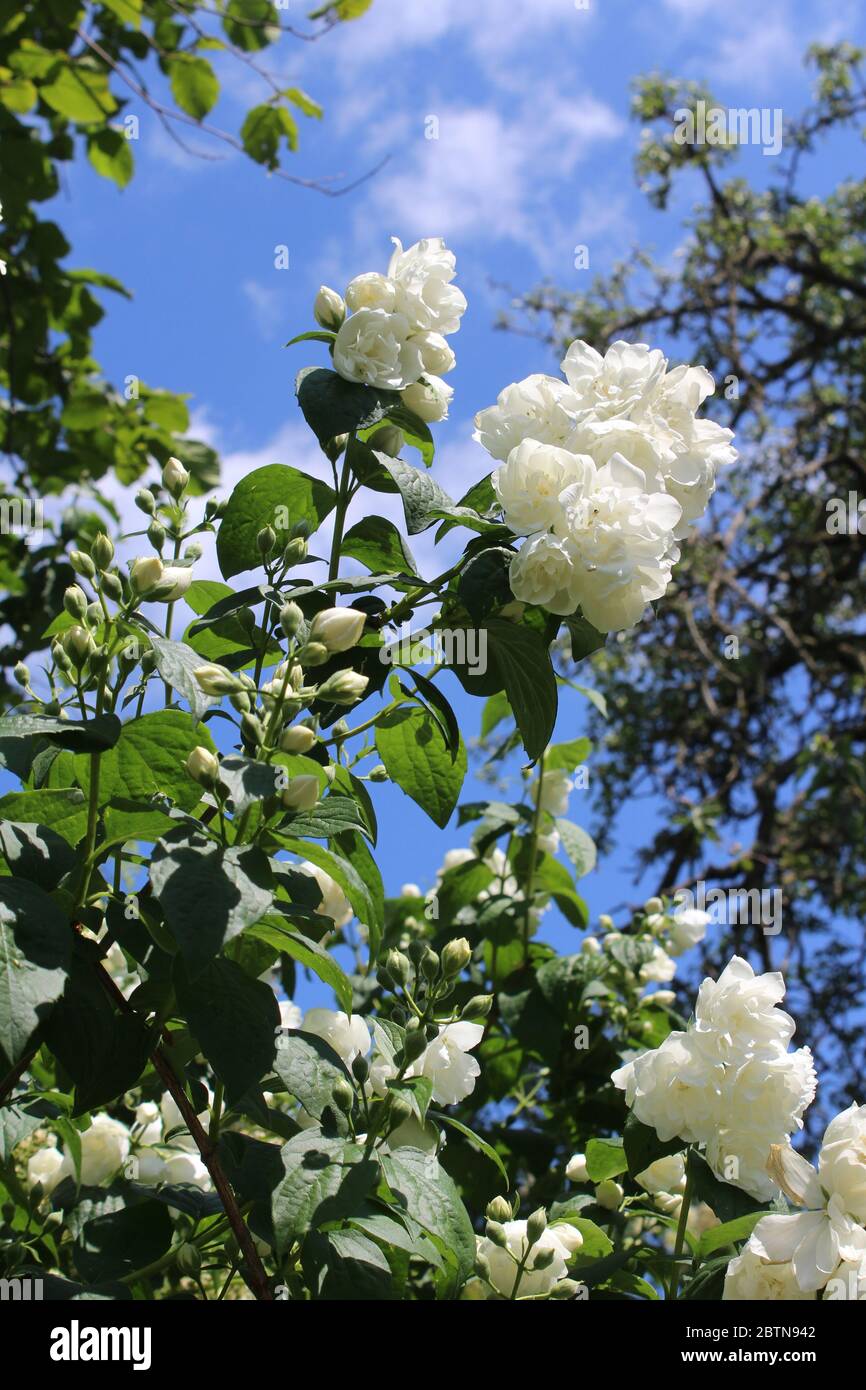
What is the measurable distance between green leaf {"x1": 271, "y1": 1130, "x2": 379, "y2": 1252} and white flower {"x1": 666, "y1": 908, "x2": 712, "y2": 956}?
3.92 ft

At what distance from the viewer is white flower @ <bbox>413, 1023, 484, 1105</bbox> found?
4.15ft

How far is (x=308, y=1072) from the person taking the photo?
41.5 inches

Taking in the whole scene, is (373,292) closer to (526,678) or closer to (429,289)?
(429,289)

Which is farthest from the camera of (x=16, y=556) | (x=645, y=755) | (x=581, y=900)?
(x=645, y=755)

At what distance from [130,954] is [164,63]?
319 centimetres

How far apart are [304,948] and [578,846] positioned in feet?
3.29

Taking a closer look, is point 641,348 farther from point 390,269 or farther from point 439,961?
point 439,961

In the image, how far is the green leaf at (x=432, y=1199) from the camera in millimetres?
979

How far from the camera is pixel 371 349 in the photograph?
1208mm

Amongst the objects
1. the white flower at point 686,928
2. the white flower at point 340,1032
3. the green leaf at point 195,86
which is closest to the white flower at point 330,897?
the white flower at point 340,1032

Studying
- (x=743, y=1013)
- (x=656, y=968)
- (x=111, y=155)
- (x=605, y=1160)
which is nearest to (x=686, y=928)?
(x=656, y=968)

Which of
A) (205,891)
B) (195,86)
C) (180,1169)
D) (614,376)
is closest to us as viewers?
(205,891)

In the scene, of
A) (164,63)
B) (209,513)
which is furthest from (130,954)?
(164,63)
